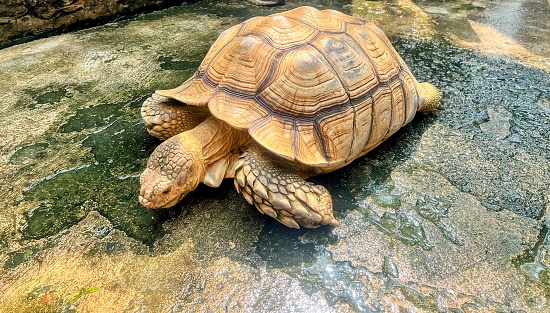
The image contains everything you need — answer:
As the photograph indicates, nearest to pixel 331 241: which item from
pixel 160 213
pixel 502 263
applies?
pixel 502 263

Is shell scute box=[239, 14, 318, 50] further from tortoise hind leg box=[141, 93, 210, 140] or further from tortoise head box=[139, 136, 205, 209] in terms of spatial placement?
tortoise head box=[139, 136, 205, 209]

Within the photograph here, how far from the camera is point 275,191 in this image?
1711 millimetres

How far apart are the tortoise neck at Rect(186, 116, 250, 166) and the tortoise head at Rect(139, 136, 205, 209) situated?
0.09 meters

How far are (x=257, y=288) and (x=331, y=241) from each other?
1.39 feet

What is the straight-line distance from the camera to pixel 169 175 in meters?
1.77

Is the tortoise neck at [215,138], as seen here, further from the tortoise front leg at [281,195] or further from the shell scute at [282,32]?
the shell scute at [282,32]

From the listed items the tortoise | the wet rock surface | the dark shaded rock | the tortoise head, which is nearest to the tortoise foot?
the dark shaded rock

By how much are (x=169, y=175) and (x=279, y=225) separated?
0.58 m

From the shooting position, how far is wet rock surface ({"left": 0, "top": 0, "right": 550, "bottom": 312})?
1522mm

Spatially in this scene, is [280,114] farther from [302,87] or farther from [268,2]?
[268,2]

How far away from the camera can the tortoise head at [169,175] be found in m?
1.73

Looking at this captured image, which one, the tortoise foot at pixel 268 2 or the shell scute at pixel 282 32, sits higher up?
the shell scute at pixel 282 32

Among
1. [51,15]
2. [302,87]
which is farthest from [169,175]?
[51,15]

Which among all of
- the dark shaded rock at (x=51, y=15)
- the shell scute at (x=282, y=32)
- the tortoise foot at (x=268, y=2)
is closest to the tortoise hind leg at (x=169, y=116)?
the shell scute at (x=282, y=32)
